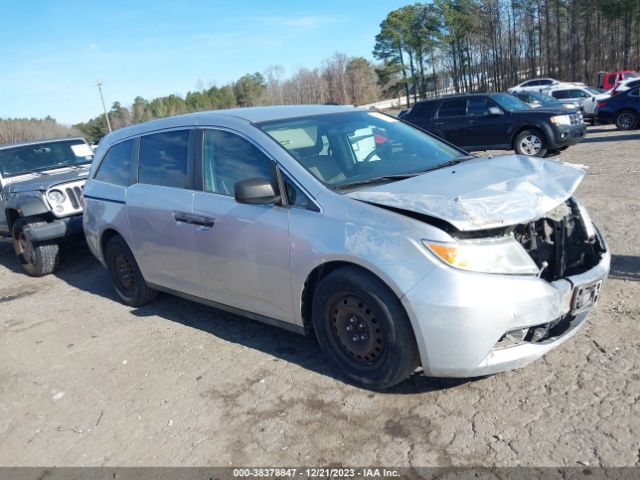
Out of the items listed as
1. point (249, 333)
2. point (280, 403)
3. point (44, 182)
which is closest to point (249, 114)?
point (249, 333)

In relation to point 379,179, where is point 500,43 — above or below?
above

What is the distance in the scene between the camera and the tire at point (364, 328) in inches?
122

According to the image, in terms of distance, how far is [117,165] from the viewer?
536 centimetres

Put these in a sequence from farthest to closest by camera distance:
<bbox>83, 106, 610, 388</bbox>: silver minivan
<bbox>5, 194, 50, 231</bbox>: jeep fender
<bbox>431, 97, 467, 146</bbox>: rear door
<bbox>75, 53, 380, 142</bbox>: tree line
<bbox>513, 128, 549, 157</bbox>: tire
→ <bbox>75, 53, 380, 142</bbox>: tree line → <bbox>431, 97, 467, 146</bbox>: rear door → <bbox>513, 128, 549, 157</bbox>: tire → <bbox>5, 194, 50, 231</bbox>: jeep fender → <bbox>83, 106, 610, 388</bbox>: silver minivan

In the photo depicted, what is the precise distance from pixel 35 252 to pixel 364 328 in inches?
221

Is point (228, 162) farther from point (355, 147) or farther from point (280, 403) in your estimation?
point (280, 403)

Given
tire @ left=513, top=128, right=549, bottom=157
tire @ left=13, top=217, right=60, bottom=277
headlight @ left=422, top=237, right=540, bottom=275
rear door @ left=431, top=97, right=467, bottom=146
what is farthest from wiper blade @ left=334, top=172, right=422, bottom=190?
rear door @ left=431, top=97, right=467, bottom=146

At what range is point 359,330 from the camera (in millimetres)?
3338

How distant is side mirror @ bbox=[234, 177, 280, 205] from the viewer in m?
3.53

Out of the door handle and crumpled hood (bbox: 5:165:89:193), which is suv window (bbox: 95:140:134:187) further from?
crumpled hood (bbox: 5:165:89:193)

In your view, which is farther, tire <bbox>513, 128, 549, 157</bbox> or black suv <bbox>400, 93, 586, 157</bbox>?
tire <bbox>513, 128, 549, 157</bbox>

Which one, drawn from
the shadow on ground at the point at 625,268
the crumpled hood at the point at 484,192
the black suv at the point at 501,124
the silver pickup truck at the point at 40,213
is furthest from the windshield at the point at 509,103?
the crumpled hood at the point at 484,192

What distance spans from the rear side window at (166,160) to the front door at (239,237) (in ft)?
0.82

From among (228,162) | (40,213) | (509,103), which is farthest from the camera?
(509,103)
